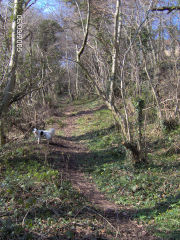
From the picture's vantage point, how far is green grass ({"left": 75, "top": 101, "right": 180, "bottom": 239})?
4699 millimetres

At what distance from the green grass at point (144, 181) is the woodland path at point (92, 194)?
200mm

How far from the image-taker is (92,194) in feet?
19.8

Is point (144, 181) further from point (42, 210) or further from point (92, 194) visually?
point (42, 210)

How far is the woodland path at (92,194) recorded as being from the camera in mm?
4312

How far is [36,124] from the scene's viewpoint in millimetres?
10250

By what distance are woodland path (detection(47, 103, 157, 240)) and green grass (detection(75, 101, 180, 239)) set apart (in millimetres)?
200

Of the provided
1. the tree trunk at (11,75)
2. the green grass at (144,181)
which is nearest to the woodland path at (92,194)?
the green grass at (144,181)

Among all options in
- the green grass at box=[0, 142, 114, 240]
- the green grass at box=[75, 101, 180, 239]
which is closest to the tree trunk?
the green grass at box=[0, 142, 114, 240]

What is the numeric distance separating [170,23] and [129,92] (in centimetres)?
405

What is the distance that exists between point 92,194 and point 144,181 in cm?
143

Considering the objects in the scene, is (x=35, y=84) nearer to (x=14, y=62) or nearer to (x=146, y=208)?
(x=14, y=62)

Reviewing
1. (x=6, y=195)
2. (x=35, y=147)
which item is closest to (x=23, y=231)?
(x=6, y=195)

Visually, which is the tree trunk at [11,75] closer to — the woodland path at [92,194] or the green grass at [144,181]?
the woodland path at [92,194]

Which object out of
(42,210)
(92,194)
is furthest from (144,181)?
(42,210)
